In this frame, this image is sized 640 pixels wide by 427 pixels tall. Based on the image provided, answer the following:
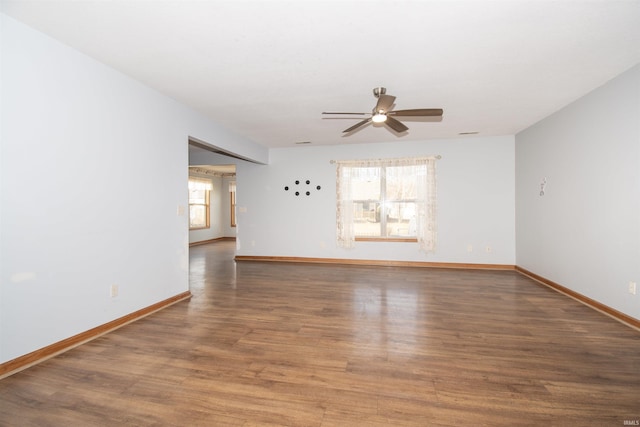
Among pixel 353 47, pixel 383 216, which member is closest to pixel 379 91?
pixel 353 47

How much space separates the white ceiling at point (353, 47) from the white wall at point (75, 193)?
0.27 meters

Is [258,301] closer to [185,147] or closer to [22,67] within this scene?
[185,147]

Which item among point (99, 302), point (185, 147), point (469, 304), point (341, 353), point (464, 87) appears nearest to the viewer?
point (341, 353)

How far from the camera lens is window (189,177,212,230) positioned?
956 cm

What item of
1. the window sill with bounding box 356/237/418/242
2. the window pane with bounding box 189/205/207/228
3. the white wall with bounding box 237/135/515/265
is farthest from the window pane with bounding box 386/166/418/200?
the window pane with bounding box 189/205/207/228

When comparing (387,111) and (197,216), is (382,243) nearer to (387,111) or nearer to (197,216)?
(387,111)

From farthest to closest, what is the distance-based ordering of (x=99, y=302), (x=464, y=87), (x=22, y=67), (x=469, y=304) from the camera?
Result: 1. (x=469, y=304)
2. (x=464, y=87)
3. (x=99, y=302)
4. (x=22, y=67)

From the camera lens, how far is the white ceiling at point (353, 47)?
199 centimetres

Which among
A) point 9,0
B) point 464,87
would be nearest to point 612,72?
point 464,87

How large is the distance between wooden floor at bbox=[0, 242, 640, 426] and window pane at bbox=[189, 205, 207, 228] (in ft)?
21.6

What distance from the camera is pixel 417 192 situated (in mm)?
5801

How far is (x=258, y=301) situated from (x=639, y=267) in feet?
13.0

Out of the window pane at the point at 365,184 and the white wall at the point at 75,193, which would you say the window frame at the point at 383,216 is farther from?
the white wall at the point at 75,193

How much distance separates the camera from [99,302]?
271 cm
